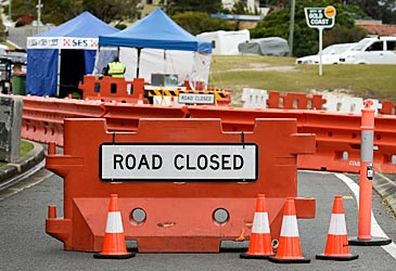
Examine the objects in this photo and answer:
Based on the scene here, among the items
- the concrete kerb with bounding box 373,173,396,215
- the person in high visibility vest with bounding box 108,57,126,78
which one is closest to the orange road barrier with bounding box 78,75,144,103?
the person in high visibility vest with bounding box 108,57,126,78

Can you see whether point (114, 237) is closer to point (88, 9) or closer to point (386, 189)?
point (386, 189)


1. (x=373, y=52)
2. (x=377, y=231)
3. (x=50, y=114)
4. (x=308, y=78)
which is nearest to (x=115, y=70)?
(x=50, y=114)

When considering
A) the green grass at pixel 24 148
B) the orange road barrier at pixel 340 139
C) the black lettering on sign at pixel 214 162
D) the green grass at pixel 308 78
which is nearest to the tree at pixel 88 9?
the green grass at pixel 308 78

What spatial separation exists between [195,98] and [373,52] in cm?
2660

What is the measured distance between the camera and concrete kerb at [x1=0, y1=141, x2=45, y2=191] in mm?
16422

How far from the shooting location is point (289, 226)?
9.27 m

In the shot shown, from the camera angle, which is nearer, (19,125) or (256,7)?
(19,125)

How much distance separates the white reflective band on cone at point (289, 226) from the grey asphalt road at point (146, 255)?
0.27 meters

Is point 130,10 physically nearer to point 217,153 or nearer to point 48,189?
point 48,189

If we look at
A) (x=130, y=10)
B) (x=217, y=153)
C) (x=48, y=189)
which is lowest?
(x=48, y=189)

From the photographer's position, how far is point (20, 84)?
128ft

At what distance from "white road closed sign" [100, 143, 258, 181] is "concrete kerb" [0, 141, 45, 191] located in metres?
5.97

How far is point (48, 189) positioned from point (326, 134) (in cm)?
555

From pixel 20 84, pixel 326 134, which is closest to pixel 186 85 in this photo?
pixel 20 84
